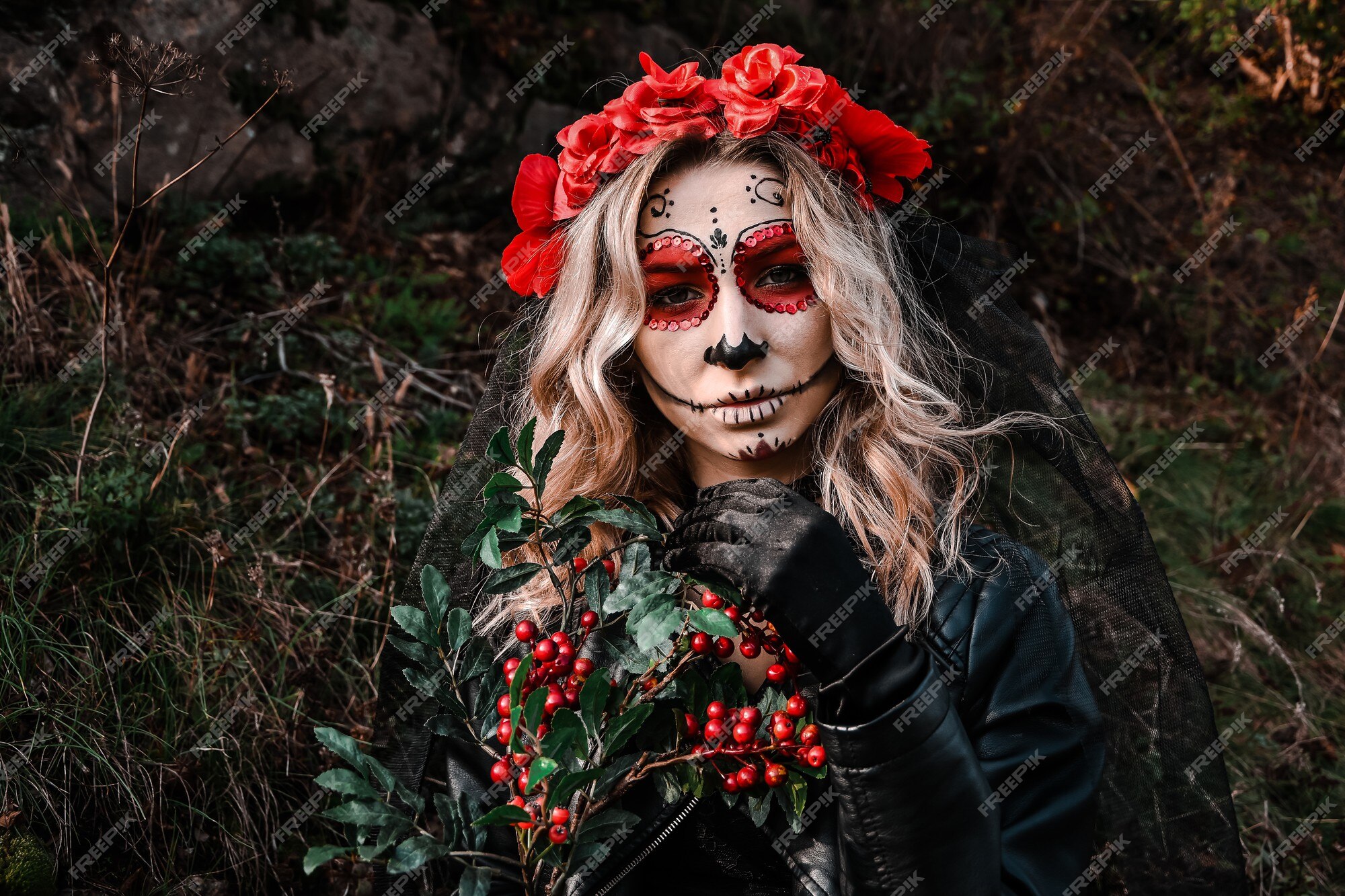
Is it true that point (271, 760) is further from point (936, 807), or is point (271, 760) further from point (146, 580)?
point (936, 807)

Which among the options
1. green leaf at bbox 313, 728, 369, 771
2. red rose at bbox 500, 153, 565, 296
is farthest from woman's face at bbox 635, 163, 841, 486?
green leaf at bbox 313, 728, 369, 771

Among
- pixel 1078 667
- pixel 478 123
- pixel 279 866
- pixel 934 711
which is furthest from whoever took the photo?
pixel 478 123

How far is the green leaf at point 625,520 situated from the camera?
1663 millimetres

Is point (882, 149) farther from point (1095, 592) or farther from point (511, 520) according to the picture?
point (511, 520)

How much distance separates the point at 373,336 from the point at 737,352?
8.46ft

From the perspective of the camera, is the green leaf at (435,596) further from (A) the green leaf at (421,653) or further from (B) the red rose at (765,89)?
(B) the red rose at (765,89)

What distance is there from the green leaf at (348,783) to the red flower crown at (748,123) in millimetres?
1386

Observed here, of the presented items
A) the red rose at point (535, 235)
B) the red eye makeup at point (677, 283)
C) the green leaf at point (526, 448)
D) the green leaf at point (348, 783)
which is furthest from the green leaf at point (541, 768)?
the red rose at point (535, 235)

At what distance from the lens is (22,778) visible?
2436mm

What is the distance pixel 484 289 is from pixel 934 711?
3478 millimetres

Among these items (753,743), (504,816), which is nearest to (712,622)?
(753,743)

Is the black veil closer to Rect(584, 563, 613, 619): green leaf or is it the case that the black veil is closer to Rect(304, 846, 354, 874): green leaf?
Rect(584, 563, 613, 619): green leaf

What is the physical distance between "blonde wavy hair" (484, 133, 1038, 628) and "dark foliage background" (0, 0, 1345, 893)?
3.43 feet

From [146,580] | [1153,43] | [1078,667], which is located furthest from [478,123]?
[1153,43]
